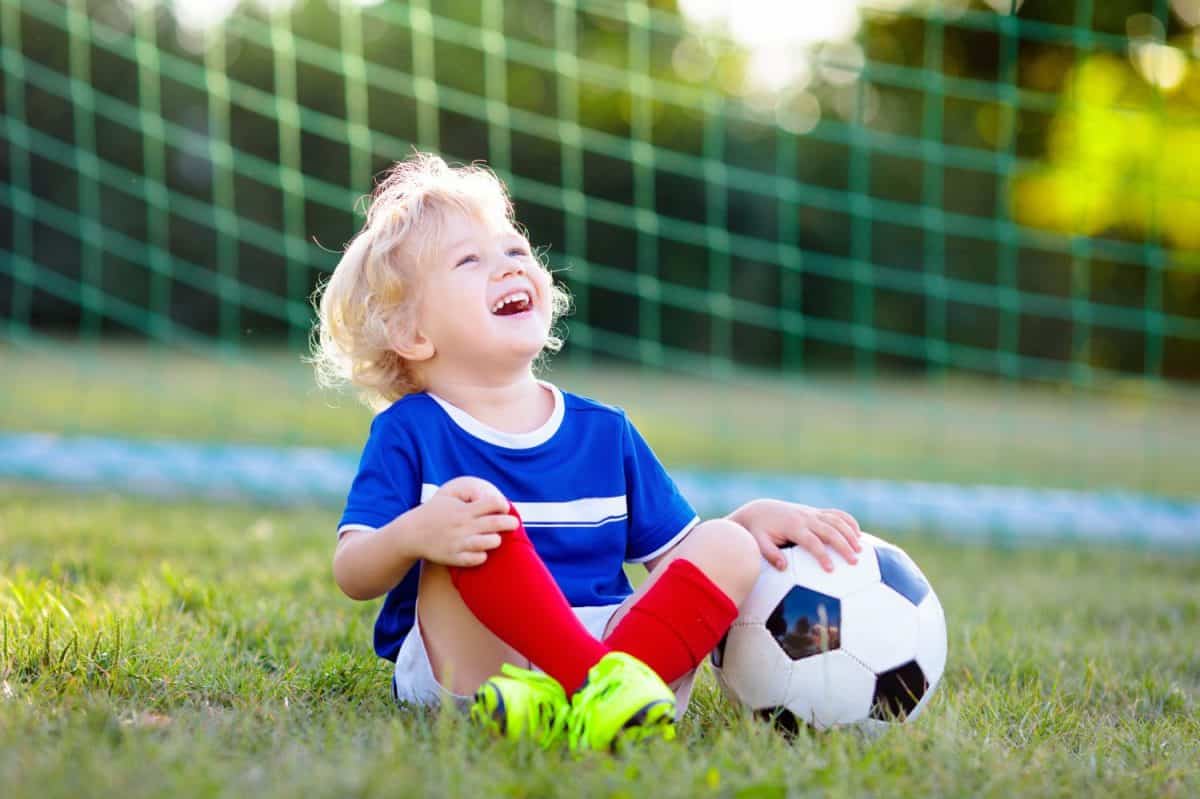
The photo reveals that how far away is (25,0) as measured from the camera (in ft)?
30.8

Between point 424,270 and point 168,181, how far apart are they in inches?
440

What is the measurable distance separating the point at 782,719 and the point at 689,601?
0.68 ft

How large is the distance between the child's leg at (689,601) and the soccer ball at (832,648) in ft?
0.17

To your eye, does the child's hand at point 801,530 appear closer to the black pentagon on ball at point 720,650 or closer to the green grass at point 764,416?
the black pentagon on ball at point 720,650

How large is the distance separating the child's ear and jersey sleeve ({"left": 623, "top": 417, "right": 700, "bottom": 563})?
29 centimetres

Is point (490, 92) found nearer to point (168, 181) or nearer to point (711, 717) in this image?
point (168, 181)

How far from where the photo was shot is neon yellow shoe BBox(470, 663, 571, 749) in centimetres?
148

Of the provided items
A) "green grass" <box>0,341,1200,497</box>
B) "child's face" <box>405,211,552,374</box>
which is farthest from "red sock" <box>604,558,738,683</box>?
"green grass" <box>0,341,1200,497</box>

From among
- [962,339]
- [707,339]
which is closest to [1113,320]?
[962,339]

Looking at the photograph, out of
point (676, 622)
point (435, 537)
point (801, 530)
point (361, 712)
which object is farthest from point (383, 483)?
point (801, 530)

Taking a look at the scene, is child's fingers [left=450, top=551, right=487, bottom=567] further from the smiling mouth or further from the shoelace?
the smiling mouth

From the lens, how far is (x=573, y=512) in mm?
1788

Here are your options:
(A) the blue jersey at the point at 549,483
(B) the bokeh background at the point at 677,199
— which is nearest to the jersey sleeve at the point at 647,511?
(A) the blue jersey at the point at 549,483

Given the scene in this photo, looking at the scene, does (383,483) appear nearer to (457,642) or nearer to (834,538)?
(457,642)
